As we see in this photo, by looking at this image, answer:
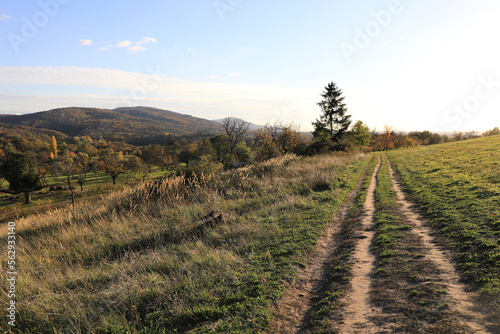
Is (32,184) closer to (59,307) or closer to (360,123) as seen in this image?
(59,307)

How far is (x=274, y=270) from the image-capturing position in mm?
5082

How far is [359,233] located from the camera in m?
7.19

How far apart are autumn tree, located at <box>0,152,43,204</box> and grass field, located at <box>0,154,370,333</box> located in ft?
182

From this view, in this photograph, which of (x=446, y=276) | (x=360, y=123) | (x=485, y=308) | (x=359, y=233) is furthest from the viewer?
(x=360, y=123)

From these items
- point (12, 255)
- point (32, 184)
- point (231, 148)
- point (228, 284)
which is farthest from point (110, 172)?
point (228, 284)

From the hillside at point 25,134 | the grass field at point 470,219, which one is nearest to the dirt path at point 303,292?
the grass field at point 470,219

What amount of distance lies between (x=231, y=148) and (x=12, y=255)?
211ft

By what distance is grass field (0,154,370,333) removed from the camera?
3744 mm

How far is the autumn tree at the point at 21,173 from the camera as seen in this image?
4806 centimetres

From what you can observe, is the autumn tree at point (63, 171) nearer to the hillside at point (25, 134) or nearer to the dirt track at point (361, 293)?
the dirt track at point (361, 293)

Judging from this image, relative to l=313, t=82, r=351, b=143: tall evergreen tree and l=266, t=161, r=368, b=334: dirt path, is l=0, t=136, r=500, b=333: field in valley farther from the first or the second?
l=313, t=82, r=351, b=143: tall evergreen tree

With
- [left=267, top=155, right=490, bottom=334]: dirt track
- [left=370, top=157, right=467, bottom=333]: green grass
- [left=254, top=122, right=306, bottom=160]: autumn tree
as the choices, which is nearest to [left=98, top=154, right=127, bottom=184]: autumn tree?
[left=254, top=122, right=306, bottom=160]: autumn tree

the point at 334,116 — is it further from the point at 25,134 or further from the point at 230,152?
the point at 25,134

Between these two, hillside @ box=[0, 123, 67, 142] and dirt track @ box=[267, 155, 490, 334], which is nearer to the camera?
dirt track @ box=[267, 155, 490, 334]
